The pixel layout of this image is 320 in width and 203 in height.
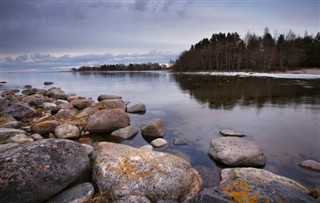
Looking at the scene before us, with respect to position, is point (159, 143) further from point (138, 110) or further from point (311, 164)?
point (138, 110)

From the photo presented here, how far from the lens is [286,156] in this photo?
6598 mm

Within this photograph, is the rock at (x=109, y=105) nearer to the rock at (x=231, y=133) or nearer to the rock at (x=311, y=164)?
the rock at (x=231, y=133)

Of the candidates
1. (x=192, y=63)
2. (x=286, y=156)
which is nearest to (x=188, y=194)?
(x=286, y=156)

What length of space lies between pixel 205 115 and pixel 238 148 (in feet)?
19.5

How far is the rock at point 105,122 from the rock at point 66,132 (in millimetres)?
703

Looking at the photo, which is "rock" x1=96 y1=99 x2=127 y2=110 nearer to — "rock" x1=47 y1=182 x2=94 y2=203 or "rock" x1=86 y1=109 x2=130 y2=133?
"rock" x1=86 y1=109 x2=130 y2=133

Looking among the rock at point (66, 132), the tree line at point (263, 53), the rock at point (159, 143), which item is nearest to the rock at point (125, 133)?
the rock at point (159, 143)

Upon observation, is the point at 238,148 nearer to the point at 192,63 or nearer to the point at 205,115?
the point at 205,115

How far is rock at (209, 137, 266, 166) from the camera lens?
6.05 metres

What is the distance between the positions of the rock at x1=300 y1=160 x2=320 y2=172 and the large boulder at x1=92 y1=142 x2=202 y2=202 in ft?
11.1

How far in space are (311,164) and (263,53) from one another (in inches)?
2476

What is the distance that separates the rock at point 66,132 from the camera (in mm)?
8477

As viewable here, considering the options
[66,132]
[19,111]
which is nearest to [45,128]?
[66,132]

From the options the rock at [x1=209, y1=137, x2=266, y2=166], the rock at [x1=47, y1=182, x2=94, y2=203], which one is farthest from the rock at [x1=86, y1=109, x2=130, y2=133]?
the rock at [x1=47, y1=182, x2=94, y2=203]
